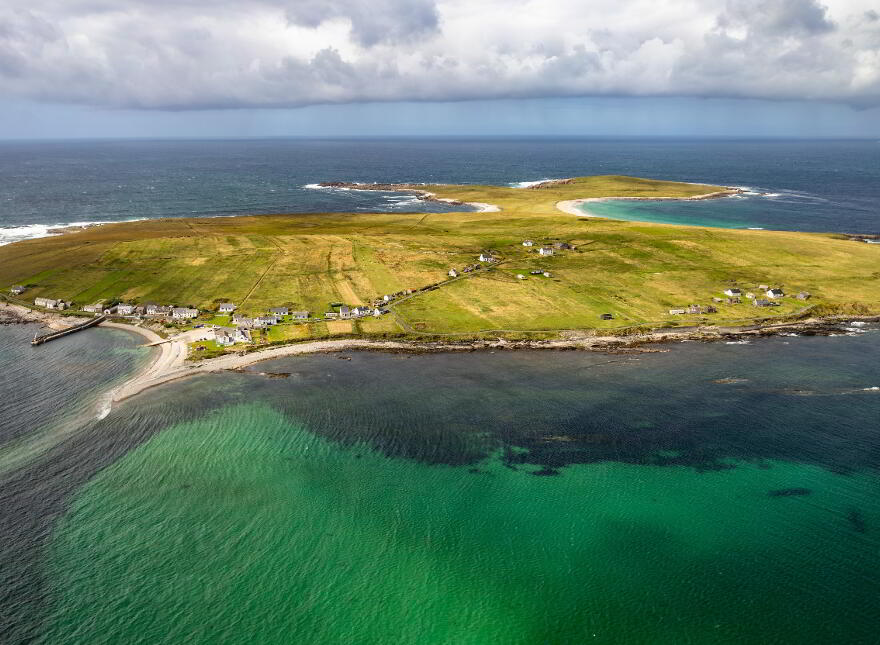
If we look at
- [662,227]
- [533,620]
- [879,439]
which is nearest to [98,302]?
[533,620]

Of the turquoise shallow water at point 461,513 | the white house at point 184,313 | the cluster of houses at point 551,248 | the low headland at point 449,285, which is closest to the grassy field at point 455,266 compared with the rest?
the low headland at point 449,285

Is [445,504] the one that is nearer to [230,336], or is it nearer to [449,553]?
[449,553]

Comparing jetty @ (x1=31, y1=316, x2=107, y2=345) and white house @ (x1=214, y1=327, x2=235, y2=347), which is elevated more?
white house @ (x1=214, y1=327, x2=235, y2=347)

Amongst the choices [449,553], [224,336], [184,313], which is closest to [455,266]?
[224,336]

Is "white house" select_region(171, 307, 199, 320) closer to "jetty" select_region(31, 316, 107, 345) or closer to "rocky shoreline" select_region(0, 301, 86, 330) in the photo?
"jetty" select_region(31, 316, 107, 345)

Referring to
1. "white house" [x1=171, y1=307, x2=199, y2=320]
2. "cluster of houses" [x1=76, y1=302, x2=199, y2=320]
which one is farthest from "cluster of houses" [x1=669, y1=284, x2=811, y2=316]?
"cluster of houses" [x1=76, y1=302, x2=199, y2=320]

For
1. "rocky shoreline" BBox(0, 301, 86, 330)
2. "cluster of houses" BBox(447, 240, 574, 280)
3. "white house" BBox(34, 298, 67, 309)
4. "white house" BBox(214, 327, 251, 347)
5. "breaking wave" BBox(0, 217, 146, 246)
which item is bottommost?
"rocky shoreline" BBox(0, 301, 86, 330)

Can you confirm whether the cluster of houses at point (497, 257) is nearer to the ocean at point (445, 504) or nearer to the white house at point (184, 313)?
the ocean at point (445, 504)
